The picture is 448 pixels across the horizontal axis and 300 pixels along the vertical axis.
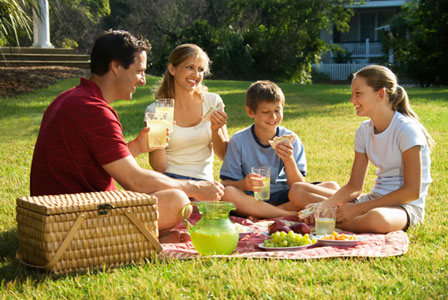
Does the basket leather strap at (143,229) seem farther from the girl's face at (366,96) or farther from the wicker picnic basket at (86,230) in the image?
the girl's face at (366,96)

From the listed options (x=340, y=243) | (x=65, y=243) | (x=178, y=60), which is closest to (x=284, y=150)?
(x=340, y=243)

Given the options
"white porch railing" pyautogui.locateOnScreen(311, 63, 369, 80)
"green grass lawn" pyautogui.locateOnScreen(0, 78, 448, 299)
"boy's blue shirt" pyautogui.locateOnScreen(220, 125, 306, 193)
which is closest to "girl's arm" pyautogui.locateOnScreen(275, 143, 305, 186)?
"boy's blue shirt" pyautogui.locateOnScreen(220, 125, 306, 193)

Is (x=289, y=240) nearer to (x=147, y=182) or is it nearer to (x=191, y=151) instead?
(x=147, y=182)

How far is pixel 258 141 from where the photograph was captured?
210 inches

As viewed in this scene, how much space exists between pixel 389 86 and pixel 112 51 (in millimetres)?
2213

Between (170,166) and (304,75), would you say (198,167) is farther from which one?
(304,75)

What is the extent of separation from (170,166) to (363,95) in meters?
1.81

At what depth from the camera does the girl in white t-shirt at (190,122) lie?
17.1 ft

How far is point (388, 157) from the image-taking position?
4707 mm

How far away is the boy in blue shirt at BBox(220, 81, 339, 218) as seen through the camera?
5.06 meters

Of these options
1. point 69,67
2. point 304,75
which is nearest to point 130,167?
point 69,67

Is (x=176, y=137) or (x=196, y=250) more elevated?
(x=176, y=137)

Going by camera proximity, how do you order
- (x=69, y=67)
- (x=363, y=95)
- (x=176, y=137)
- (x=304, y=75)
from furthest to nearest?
(x=304, y=75) → (x=69, y=67) → (x=176, y=137) → (x=363, y=95)

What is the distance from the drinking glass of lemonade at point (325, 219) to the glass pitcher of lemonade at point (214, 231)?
32.7 inches
